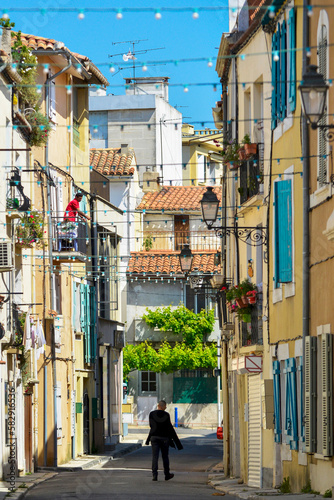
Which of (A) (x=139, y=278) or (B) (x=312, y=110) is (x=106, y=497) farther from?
(A) (x=139, y=278)

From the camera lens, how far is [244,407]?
2520 cm

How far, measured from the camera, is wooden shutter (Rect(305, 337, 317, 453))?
16719 millimetres

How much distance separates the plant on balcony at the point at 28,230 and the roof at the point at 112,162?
25.4 m

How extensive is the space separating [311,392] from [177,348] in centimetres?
3758

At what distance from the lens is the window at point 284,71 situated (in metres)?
19.1

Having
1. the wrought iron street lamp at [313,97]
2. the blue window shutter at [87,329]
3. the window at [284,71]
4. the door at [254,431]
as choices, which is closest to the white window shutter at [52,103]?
the blue window shutter at [87,329]

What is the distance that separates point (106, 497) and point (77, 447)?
17060 millimetres

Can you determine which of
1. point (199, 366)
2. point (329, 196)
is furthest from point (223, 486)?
point (199, 366)

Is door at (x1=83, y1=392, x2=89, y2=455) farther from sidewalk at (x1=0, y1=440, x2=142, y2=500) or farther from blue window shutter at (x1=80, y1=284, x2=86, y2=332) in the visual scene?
blue window shutter at (x1=80, y1=284, x2=86, y2=332)

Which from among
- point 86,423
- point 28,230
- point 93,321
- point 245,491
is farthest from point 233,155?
point 86,423

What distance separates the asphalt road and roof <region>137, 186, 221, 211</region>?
20.9m

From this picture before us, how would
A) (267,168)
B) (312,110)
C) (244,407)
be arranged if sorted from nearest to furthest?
(312,110)
(267,168)
(244,407)

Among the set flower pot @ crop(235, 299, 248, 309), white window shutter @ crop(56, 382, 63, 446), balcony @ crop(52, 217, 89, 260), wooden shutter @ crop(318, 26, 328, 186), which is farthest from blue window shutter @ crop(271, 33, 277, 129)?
white window shutter @ crop(56, 382, 63, 446)

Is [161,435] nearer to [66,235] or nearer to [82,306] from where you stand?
[66,235]
